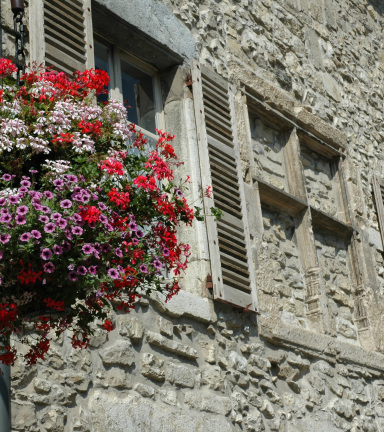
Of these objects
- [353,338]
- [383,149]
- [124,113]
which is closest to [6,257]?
[124,113]

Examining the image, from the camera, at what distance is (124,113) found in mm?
3271

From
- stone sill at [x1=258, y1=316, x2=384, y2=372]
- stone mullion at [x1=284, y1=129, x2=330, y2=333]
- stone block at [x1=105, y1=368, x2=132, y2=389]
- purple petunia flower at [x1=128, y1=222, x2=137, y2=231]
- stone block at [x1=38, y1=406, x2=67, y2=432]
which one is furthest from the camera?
stone mullion at [x1=284, y1=129, x2=330, y2=333]

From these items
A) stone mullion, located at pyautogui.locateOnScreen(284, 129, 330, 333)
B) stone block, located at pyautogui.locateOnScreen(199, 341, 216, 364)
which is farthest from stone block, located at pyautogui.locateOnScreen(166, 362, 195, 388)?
stone mullion, located at pyautogui.locateOnScreen(284, 129, 330, 333)

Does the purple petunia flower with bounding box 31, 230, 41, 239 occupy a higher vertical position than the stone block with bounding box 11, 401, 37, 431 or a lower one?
higher

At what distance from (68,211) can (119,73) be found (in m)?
2.68

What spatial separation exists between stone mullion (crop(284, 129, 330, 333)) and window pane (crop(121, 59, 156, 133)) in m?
1.40

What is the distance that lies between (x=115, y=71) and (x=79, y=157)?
2.36 meters

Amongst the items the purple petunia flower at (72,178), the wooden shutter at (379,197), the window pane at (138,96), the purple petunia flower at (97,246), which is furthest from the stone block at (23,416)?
the wooden shutter at (379,197)

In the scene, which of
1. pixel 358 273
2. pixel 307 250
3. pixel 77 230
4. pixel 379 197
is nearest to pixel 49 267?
pixel 77 230

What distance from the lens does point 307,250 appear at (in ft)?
19.2

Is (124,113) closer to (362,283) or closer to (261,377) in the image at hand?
(261,377)

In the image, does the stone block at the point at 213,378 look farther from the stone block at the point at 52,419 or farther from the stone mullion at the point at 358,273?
the stone mullion at the point at 358,273

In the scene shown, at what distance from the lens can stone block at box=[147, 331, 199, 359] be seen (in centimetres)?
421

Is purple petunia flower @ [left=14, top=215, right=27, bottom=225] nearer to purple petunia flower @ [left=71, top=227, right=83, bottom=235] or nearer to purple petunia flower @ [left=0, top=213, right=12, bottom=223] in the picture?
purple petunia flower @ [left=0, top=213, right=12, bottom=223]
